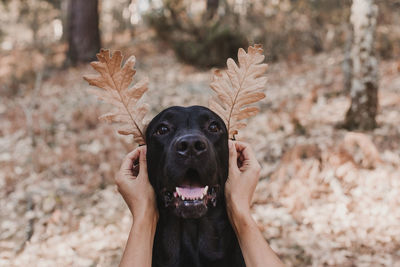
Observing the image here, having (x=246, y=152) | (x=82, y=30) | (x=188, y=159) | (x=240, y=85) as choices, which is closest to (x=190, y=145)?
(x=188, y=159)

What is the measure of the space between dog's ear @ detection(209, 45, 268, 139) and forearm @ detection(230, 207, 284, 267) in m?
0.73

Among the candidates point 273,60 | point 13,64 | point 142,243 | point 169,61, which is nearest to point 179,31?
point 169,61

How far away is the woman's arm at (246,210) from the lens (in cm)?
188

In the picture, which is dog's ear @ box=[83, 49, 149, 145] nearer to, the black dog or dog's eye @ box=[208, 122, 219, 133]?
the black dog

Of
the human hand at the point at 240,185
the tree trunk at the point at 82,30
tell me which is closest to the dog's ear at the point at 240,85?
the human hand at the point at 240,185

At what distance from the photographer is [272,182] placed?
4.53 meters

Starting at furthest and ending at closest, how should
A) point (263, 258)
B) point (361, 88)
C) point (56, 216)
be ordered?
point (361, 88)
point (56, 216)
point (263, 258)

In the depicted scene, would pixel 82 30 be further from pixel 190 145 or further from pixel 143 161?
pixel 190 145

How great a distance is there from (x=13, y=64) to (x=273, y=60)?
7095mm

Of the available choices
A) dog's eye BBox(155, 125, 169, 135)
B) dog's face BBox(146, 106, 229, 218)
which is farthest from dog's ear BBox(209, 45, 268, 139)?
dog's eye BBox(155, 125, 169, 135)

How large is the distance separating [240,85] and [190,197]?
826mm

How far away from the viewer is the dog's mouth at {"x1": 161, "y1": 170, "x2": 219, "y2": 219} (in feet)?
6.46

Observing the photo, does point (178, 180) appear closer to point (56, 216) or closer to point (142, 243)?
point (142, 243)

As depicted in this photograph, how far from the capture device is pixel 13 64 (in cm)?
1009
